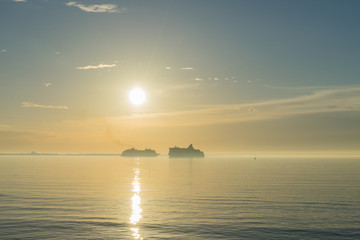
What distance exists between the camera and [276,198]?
49750 mm

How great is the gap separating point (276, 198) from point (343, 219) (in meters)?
15.9

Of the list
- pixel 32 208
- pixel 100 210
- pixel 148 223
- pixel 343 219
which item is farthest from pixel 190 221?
pixel 32 208

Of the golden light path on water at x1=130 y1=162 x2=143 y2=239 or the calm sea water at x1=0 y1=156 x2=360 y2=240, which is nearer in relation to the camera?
the calm sea water at x1=0 y1=156 x2=360 y2=240

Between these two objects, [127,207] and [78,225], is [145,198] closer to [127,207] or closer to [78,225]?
[127,207]

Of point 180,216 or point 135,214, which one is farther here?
point 135,214

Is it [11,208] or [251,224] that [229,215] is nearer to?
[251,224]

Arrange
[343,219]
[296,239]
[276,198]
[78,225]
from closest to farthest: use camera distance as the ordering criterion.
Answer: [296,239] < [78,225] < [343,219] < [276,198]

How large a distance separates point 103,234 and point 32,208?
1736 cm

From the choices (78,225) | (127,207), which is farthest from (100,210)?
(78,225)

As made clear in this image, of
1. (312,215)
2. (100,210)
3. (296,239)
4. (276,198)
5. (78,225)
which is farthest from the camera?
(276,198)

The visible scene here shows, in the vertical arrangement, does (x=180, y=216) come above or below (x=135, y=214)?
below

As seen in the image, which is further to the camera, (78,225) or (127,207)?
(127,207)

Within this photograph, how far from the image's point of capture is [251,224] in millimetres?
32125

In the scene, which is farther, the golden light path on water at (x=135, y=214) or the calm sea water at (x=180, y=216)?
the golden light path on water at (x=135, y=214)
